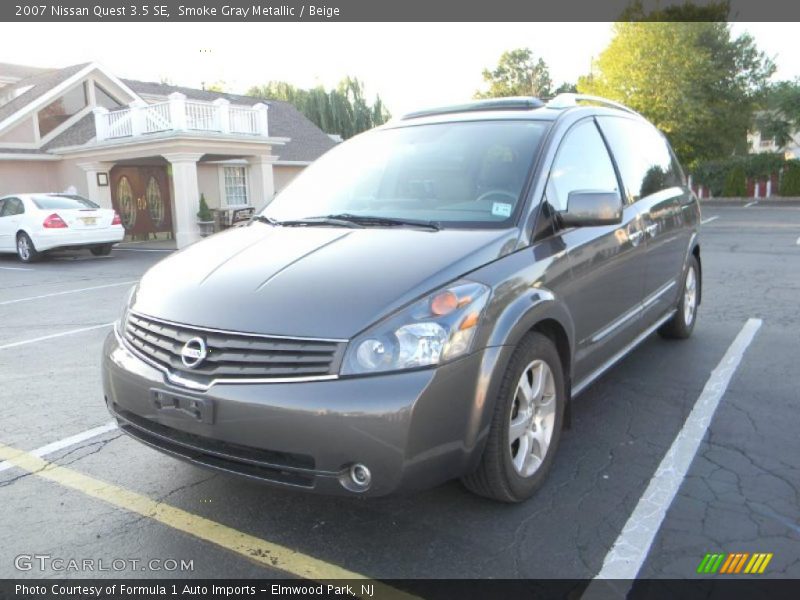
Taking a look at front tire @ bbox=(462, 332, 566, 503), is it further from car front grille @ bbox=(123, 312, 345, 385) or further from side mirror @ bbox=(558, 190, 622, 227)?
car front grille @ bbox=(123, 312, 345, 385)

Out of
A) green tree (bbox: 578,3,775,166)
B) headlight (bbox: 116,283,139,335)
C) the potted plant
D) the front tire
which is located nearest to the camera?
the front tire

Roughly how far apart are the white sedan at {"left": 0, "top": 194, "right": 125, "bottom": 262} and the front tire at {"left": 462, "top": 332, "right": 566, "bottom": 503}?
46.9ft

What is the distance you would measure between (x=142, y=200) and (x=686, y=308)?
20624mm

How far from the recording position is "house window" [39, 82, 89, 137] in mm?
23047

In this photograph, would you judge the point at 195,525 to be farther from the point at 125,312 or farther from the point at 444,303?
the point at 444,303

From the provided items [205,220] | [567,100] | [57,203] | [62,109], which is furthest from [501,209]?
[62,109]

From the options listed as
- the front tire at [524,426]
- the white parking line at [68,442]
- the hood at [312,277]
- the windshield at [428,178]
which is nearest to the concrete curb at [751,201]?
the windshield at [428,178]

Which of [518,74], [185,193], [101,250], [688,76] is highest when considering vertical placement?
[518,74]

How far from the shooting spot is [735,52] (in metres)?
38.0

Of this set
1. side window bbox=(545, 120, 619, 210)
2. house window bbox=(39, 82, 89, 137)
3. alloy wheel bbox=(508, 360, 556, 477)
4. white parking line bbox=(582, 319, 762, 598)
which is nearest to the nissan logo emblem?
alloy wheel bbox=(508, 360, 556, 477)

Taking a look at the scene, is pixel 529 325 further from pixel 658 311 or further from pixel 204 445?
pixel 658 311

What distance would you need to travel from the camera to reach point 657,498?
10.2ft

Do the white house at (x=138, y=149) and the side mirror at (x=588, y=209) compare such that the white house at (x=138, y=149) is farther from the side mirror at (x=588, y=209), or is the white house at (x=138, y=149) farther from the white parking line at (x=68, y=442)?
the side mirror at (x=588, y=209)

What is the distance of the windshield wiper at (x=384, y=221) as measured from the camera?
10.8 feet
